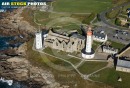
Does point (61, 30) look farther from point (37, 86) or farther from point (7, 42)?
point (37, 86)

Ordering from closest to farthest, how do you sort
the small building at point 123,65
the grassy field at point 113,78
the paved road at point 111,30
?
the grassy field at point 113,78, the small building at point 123,65, the paved road at point 111,30

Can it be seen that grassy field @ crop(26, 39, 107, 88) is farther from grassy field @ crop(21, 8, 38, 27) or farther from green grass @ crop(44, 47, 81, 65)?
grassy field @ crop(21, 8, 38, 27)

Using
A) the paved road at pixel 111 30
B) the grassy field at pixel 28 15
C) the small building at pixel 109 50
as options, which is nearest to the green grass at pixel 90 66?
the small building at pixel 109 50

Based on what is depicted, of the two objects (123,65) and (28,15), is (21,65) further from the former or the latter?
(28,15)

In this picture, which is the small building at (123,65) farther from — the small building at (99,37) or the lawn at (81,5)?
the lawn at (81,5)

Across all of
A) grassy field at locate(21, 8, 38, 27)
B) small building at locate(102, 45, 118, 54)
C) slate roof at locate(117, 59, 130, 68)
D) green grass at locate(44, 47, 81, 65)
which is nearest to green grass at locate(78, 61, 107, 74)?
green grass at locate(44, 47, 81, 65)

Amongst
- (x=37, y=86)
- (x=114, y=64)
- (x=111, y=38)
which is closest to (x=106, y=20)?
(x=111, y=38)
